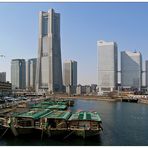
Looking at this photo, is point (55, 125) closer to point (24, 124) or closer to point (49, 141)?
point (24, 124)

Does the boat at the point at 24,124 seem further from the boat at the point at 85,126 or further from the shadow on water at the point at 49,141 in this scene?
the boat at the point at 85,126

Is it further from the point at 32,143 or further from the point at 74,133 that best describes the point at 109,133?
the point at 32,143

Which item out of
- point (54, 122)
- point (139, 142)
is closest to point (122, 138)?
point (139, 142)

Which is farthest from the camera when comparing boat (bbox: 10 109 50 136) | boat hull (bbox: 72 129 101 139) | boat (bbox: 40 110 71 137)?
boat (bbox: 10 109 50 136)

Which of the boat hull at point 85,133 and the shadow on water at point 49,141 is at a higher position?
the boat hull at point 85,133

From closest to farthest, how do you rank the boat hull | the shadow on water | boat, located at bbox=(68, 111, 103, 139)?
the shadow on water, the boat hull, boat, located at bbox=(68, 111, 103, 139)

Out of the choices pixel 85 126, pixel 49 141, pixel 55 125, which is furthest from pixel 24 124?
pixel 85 126

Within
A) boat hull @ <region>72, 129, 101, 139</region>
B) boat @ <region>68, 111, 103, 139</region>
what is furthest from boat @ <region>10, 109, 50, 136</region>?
boat hull @ <region>72, 129, 101, 139</region>

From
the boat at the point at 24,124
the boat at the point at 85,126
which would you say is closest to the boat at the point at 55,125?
the boat at the point at 85,126

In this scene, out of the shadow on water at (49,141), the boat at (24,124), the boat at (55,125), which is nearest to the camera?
the shadow on water at (49,141)

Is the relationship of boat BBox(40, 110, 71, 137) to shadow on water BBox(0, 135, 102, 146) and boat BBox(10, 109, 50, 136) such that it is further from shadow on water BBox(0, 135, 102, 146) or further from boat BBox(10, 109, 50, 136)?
boat BBox(10, 109, 50, 136)

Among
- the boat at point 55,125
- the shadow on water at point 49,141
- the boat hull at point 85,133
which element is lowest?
the shadow on water at point 49,141
